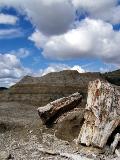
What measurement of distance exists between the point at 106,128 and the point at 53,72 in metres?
41.1

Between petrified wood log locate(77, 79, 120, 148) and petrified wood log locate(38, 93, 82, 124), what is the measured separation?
10.3ft

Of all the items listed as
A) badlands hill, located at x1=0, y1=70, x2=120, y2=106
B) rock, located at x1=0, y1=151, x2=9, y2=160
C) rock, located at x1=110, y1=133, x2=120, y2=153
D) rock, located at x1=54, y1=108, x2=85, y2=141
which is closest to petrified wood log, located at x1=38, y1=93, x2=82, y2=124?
rock, located at x1=54, y1=108, x2=85, y2=141

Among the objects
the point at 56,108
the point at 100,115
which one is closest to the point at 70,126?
the point at 56,108

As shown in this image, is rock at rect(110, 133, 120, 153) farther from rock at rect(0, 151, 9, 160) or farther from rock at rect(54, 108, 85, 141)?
rock at rect(0, 151, 9, 160)

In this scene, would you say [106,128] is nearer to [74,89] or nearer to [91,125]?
[91,125]

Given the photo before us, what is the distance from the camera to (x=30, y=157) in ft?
70.3

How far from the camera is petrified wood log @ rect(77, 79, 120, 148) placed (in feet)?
73.3

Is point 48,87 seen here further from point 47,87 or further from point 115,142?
point 115,142

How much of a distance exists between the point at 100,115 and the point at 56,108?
14.1 feet

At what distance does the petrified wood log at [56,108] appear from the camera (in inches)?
1038

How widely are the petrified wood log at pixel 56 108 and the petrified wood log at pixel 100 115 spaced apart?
10.3 ft

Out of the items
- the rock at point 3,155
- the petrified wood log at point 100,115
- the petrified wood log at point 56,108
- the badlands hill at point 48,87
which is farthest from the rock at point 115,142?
the badlands hill at point 48,87

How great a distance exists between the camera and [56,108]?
86.8 feet

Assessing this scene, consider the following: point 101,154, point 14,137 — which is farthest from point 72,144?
point 14,137
